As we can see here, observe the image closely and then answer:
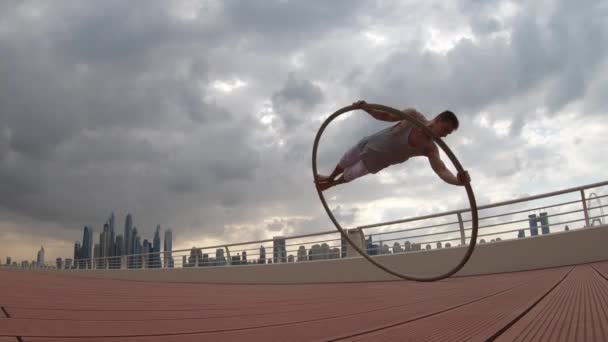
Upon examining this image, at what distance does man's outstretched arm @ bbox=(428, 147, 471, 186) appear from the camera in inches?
158

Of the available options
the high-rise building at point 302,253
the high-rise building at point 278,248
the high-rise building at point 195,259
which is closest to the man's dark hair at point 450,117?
the high-rise building at point 302,253

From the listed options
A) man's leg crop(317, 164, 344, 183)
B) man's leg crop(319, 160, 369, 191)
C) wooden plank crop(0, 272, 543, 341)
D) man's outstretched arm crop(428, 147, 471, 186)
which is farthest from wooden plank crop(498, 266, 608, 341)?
man's leg crop(317, 164, 344, 183)

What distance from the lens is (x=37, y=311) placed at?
5.67 ft

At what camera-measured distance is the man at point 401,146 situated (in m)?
4.18

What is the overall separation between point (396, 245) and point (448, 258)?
42.7 inches

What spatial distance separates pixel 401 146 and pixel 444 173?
0.54 meters

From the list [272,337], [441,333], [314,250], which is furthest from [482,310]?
[314,250]

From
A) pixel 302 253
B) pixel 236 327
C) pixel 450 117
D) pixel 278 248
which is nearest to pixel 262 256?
pixel 278 248

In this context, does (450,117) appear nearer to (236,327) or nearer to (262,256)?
(236,327)

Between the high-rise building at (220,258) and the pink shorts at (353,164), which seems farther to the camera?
the high-rise building at (220,258)

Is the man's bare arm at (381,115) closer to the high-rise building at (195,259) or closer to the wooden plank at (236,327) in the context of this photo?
the wooden plank at (236,327)

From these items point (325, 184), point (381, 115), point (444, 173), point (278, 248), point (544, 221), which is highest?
point (381, 115)

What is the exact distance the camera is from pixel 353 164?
509 centimetres

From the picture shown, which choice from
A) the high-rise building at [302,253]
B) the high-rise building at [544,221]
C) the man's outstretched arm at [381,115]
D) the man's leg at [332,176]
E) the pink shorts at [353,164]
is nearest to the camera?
the pink shorts at [353,164]
